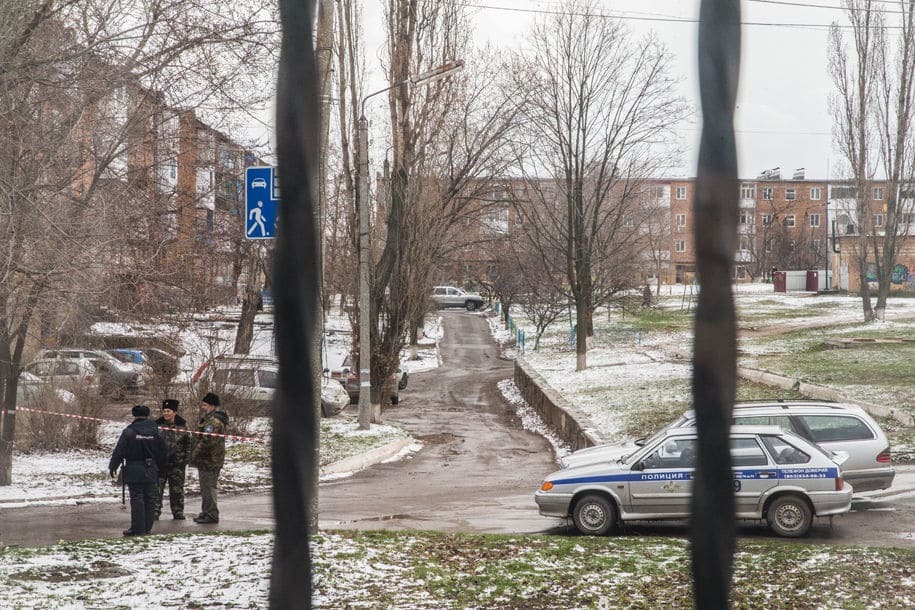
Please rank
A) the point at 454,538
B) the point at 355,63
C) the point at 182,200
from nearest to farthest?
the point at 454,538
the point at 182,200
the point at 355,63

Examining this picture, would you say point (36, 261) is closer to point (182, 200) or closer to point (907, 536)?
point (182, 200)

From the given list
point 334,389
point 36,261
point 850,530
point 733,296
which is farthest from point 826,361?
point 733,296

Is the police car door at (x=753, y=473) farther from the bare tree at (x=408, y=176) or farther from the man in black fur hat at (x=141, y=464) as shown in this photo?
the bare tree at (x=408, y=176)

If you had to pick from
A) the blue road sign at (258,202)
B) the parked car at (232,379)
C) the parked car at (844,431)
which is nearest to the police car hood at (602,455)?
the parked car at (844,431)

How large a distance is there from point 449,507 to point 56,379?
8729mm

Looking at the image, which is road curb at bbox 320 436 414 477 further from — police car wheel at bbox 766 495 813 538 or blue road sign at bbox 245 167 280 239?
blue road sign at bbox 245 167 280 239

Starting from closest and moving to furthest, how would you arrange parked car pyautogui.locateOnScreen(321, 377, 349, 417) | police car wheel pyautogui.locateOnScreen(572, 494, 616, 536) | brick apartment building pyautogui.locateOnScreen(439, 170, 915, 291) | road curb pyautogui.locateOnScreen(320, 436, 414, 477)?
police car wheel pyautogui.locateOnScreen(572, 494, 616, 536)
road curb pyautogui.locateOnScreen(320, 436, 414, 477)
parked car pyautogui.locateOnScreen(321, 377, 349, 417)
brick apartment building pyautogui.locateOnScreen(439, 170, 915, 291)

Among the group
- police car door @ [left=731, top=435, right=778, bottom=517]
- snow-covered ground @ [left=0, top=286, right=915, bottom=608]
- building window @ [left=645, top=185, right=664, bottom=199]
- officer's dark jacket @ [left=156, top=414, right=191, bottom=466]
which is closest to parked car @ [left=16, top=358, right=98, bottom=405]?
officer's dark jacket @ [left=156, top=414, right=191, bottom=466]

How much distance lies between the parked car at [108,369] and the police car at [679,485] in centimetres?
913

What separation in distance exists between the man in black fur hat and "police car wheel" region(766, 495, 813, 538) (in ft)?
25.0

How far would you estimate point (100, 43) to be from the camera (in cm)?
965

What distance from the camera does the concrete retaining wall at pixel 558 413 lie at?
21.0m

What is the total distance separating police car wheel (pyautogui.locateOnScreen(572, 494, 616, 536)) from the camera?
12.7 meters

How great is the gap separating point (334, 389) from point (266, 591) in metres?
27.5
